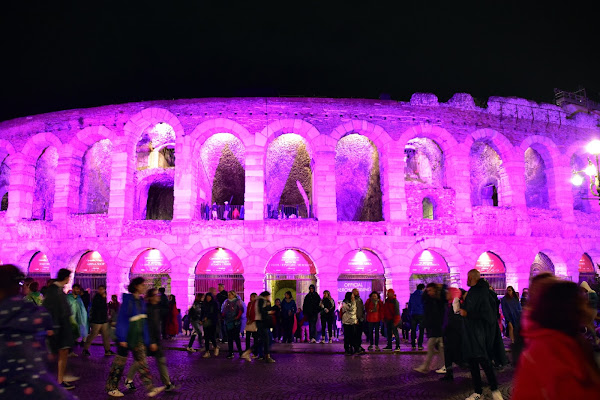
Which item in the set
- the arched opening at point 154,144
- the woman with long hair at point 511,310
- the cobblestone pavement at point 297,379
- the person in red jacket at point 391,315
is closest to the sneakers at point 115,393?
the cobblestone pavement at point 297,379

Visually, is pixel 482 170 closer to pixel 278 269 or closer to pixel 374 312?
pixel 278 269

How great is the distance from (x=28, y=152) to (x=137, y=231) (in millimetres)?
6662

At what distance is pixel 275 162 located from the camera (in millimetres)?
20656

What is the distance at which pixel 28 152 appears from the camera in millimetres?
19578

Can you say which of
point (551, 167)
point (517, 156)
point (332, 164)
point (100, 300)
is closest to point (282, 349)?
point (100, 300)

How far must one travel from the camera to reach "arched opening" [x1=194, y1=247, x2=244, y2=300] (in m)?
17.5

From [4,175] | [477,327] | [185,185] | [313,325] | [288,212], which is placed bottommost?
[313,325]

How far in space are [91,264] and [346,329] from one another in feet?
39.1

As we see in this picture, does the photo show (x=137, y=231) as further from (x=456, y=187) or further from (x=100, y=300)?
(x=456, y=187)

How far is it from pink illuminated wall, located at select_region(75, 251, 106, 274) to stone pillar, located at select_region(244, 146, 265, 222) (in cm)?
629

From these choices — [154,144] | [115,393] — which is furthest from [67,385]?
[154,144]

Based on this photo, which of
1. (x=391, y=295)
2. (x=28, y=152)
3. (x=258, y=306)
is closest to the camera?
(x=258, y=306)

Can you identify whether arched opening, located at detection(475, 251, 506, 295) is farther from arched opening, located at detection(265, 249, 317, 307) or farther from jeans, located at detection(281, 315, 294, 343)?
jeans, located at detection(281, 315, 294, 343)

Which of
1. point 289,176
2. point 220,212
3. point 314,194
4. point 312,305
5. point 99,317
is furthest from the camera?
point 289,176
